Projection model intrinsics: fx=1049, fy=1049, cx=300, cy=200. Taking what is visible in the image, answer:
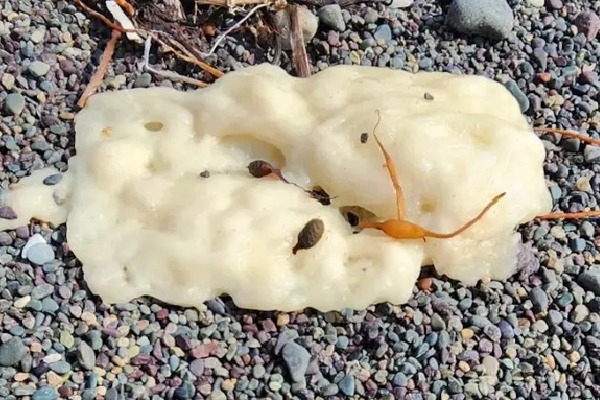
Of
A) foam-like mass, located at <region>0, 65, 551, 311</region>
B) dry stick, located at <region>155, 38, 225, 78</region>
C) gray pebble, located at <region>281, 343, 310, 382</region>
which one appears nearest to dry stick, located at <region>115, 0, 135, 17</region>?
dry stick, located at <region>155, 38, 225, 78</region>

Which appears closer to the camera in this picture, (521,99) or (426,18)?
(521,99)

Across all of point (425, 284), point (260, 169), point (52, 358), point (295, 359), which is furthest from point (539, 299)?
point (52, 358)

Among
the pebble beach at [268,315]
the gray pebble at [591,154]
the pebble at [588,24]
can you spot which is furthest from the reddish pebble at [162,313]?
the pebble at [588,24]

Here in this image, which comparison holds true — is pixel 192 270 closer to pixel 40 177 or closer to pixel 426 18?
pixel 40 177

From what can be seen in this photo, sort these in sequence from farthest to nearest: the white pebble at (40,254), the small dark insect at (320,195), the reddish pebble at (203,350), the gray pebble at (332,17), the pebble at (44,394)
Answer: the gray pebble at (332,17) → the small dark insect at (320,195) → the white pebble at (40,254) → the reddish pebble at (203,350) → the pebble at (44,394)

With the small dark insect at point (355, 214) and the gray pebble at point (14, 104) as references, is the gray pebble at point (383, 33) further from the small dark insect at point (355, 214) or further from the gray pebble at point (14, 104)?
the gray pebble at point (14, 104)

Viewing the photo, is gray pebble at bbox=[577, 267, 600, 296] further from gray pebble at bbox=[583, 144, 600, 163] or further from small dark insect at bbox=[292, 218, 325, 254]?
small dark insect at bbox=[292, 218, 325, 254]

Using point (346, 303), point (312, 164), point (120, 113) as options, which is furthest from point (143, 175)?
point (346, 303)

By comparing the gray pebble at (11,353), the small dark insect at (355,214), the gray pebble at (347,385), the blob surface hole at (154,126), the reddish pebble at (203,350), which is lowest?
the gray pebble at (347,385)
